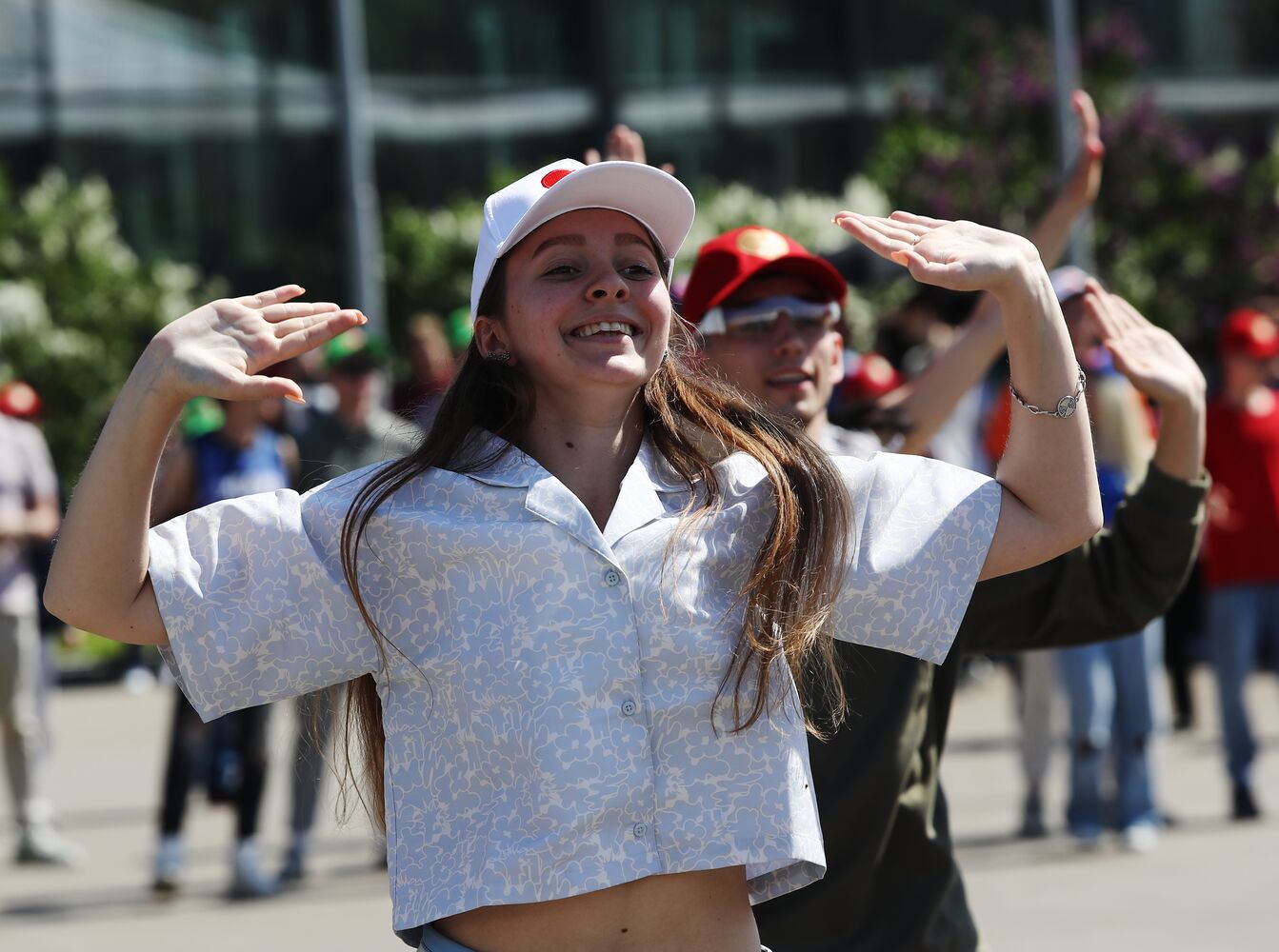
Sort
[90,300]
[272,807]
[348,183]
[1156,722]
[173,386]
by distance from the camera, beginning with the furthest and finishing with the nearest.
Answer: [90,300] < [348,183] < [272,807] < [1156,722] < [173,386]

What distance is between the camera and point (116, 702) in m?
14.8

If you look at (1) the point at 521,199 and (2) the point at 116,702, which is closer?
(1) the point at 521,199

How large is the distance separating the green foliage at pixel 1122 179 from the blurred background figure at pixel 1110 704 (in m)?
10.3

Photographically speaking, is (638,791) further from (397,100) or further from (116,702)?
(397,100)

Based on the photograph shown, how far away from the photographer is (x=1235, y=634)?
28.7 feet

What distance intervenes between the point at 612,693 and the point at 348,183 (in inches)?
460

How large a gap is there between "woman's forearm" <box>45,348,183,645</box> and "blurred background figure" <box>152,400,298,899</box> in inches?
209

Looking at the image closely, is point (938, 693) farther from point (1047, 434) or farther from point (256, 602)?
point (256, 602)

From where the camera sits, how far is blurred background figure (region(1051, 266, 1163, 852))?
805 centimetres

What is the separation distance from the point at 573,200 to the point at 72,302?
1755 cm

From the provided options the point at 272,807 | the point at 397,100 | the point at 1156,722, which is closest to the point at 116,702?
the point at 272,807

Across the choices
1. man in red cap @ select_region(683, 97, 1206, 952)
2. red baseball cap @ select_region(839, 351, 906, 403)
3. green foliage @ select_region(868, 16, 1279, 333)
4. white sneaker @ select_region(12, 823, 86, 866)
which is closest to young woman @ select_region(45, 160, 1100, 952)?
man in red cap @ select_region(683, 97, 1206, 952)

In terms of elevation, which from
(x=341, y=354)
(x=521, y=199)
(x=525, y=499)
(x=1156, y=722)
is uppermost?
(x=521, y=199)

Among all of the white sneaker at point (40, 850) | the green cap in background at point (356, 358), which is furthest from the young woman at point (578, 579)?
the white sneaker at point (40, 850)
